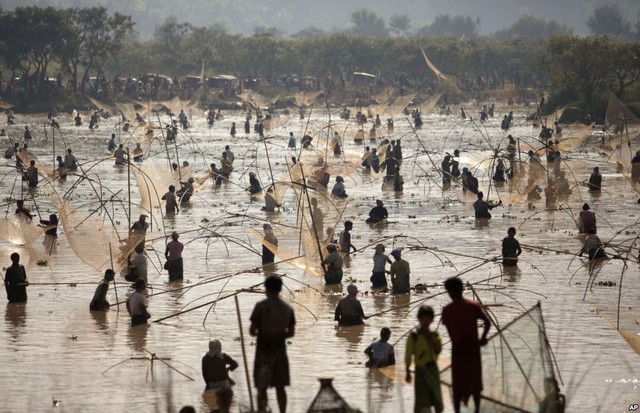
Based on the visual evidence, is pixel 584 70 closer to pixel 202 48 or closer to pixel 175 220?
pixel 175 220

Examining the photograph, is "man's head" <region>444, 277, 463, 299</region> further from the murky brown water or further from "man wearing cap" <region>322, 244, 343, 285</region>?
"man wearing cap" <region>322, 244, 343, 285</region>

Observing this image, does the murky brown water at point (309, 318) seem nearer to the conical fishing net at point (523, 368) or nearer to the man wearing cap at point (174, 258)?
the man wearing cap at point (174, 258)

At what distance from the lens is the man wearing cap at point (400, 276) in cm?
1778

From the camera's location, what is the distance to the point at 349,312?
15891 millimetres

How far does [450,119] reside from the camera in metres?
63.4

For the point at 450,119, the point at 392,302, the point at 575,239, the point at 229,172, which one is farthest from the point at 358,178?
the point at 450,119

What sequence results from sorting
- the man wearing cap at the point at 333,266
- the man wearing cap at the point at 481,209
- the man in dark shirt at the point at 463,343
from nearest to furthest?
the man in dark shirt at the point at 463,343 < the man wearing cap at the point at 333,266 < the man wearing cap at the point at 481,209

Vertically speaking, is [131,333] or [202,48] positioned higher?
[202,48]

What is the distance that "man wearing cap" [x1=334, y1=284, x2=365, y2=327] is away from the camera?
623 inches

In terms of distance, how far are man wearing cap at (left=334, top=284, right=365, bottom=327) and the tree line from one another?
183 ft

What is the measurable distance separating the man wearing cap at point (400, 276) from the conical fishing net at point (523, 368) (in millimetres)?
7276

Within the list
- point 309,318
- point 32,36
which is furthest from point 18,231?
point 32,36

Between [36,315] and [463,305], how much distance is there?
9.47m

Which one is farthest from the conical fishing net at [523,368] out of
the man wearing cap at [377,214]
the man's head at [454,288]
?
the man wearing cap at [377,214]
